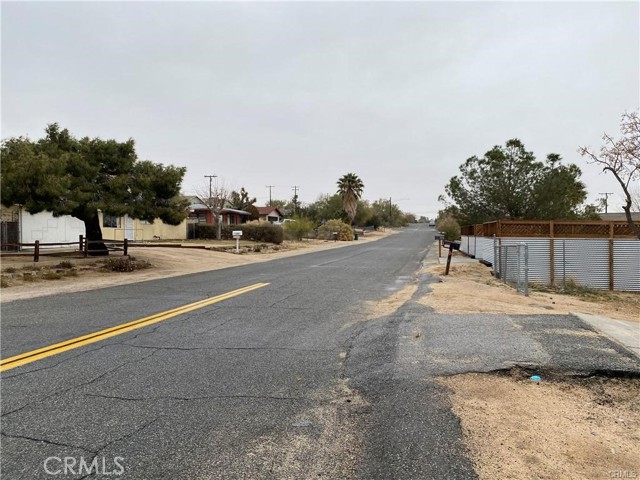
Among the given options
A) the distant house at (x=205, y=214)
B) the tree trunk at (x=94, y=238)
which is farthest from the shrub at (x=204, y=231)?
the tree trunk at (x=94, y=238)

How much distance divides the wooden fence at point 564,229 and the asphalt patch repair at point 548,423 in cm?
1156

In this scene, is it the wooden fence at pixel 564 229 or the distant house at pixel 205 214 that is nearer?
the wooden fence at pixel 564 229

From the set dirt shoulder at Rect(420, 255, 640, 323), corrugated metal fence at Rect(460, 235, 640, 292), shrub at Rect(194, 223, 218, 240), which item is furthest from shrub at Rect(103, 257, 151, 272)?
shrub at Rect(194, 223, 218, 240)

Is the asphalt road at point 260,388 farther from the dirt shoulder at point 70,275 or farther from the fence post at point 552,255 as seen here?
the fence post at point 552,255

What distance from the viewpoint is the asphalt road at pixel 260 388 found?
3.03m

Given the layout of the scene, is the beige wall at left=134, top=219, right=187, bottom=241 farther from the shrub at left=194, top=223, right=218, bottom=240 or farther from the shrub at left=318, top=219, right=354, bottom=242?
the shrub at left=318, top=219, right=354, bottom=242

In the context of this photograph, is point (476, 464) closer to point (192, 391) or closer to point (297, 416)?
point (297, 416)

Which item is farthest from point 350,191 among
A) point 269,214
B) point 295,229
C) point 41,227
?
point 41,227

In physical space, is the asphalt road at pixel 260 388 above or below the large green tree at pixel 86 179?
below

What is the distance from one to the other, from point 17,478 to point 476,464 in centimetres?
305

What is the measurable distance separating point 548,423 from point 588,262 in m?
13.1

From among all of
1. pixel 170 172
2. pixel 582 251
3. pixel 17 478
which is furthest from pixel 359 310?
pixel 170 172

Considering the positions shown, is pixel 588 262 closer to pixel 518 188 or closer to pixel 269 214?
pixel 518 188

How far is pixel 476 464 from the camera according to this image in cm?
296
